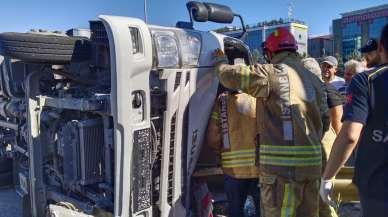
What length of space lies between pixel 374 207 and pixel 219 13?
2.24 meters

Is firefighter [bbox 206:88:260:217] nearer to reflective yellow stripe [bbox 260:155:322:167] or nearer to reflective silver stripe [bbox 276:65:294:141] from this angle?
reflective yellow stripe [bbox 260:155:322:167]

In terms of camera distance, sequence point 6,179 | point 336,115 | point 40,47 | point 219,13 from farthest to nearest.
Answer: point 6,179 < point 219,13 < point 336,115 < point 40,47

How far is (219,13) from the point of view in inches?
150

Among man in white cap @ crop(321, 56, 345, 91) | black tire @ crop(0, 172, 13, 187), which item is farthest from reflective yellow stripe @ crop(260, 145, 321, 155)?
black tire @ crop(0, 172, 13, 187)

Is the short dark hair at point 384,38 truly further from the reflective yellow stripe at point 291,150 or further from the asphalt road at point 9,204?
the asphalt road at point 9,204

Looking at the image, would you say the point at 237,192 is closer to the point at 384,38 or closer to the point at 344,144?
the point at 344,144

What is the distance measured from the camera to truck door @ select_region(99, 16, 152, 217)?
2.70 metres

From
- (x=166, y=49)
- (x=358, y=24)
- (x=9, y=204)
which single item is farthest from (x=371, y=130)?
(x=358, y=24)

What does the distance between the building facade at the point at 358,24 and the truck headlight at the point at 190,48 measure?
1512 inches

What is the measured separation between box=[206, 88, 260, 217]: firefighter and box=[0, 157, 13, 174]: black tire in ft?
8.89

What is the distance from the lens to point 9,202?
4.41m

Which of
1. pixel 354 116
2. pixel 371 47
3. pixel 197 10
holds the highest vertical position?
pixel 197 10

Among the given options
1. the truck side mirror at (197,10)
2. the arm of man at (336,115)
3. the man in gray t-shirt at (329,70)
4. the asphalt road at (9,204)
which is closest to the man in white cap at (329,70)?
the man in gray t-shirt at (329,70)

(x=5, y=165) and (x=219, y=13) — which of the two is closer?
(x=219, y=13)
